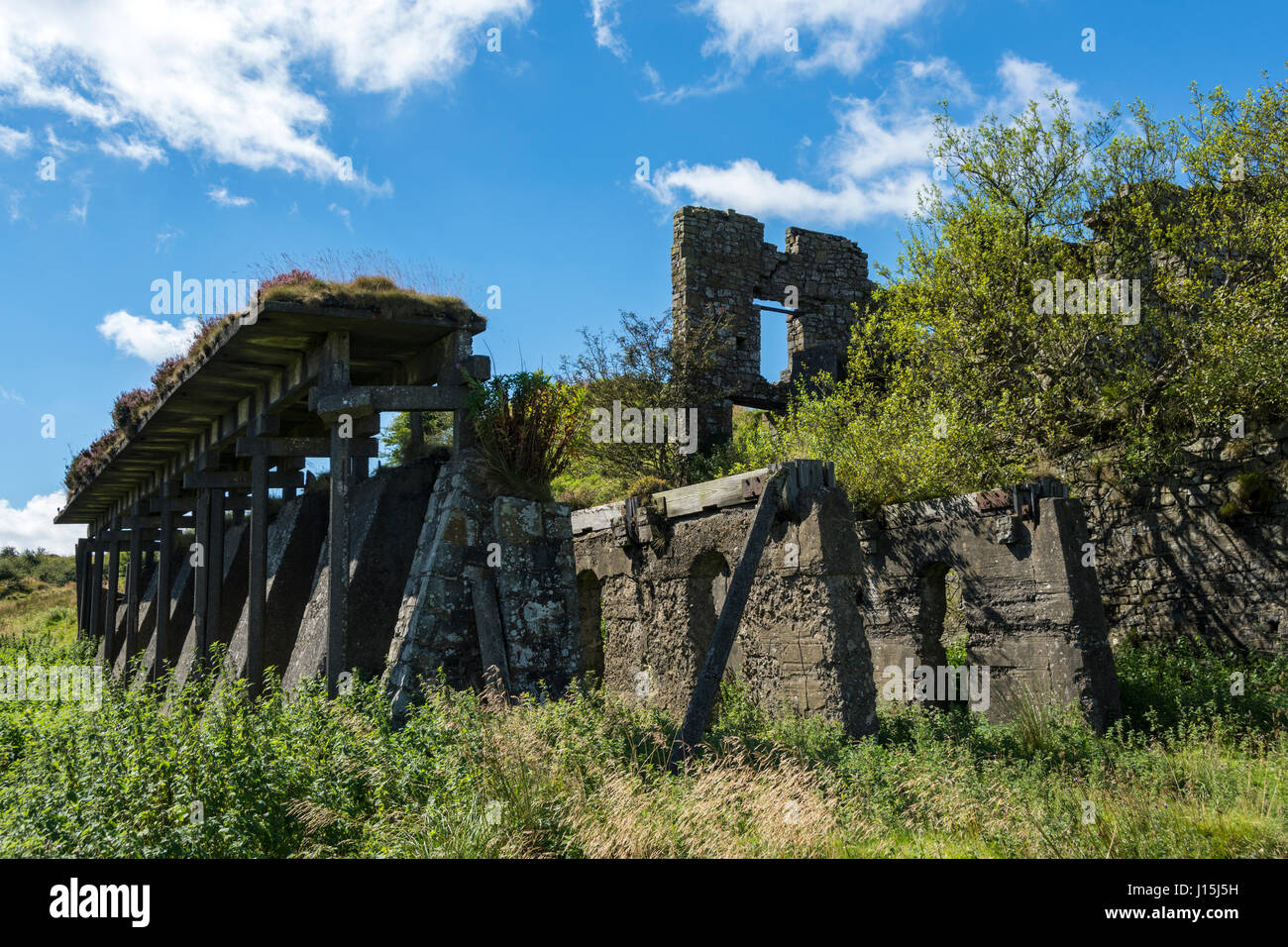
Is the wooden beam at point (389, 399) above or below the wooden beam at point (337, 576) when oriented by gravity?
above

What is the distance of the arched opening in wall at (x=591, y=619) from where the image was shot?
13258mm

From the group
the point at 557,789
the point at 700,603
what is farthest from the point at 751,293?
the point at 557,789

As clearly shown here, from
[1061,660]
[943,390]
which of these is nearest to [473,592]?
[1061,660]

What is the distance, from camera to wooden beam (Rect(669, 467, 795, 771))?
26.0ft

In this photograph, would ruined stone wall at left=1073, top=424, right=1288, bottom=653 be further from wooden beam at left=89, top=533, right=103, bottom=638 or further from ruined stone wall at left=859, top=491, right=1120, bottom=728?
wooden beam at left=89, top=533, right=103, bottom=638

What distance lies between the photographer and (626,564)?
12.3m

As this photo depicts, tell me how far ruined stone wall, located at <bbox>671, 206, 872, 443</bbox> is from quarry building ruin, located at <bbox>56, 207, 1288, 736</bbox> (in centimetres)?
857

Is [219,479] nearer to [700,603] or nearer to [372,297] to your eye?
[372,297]

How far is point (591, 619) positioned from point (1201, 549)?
8.74 meters

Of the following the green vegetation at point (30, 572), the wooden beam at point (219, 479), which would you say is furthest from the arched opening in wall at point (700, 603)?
the green vegetation at point (30, 572)

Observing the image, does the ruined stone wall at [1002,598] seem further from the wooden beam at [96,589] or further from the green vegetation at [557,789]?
the wooden beam at [96,589]

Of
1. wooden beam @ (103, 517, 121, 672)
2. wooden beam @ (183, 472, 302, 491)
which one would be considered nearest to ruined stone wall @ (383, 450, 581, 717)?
wooden beam @ (183, 472, 302, 491)

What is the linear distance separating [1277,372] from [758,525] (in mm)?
8645

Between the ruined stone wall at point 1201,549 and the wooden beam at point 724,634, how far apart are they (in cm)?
758
